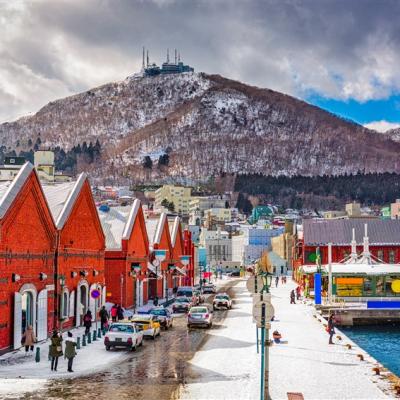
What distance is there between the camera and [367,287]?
71.2 metres

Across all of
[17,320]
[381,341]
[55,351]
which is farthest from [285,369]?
[381,341]

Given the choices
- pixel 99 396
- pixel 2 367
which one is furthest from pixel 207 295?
pixel 99 396

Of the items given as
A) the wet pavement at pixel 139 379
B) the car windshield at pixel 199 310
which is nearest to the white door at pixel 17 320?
the wet pavement at pixel 139 379

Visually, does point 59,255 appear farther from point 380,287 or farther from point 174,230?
point 174,230

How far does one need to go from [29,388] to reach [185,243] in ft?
273

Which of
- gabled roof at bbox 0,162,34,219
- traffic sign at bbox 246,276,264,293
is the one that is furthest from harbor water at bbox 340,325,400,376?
gabled roof at bbox 0,162,34,219

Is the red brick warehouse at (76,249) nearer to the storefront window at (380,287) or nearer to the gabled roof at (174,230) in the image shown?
the storefront window at (380,287)

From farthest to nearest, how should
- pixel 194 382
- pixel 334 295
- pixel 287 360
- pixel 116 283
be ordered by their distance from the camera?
pixel 334 295 < pixel 116 283 < pixel 287 360 < pixel 194 382

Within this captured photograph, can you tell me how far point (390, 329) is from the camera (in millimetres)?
61406

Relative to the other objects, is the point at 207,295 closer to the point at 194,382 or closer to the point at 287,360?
the point at 287,360

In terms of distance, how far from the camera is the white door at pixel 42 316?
125 ft

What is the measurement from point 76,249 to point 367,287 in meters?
36.6

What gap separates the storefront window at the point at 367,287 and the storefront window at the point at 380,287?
2.02ft

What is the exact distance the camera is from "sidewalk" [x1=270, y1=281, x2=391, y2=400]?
78.8ft
